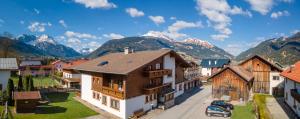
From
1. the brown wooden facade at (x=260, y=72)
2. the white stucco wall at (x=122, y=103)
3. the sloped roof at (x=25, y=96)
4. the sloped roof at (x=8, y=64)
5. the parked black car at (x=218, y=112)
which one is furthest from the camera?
the brown wooden facade at (x=260, y=72)

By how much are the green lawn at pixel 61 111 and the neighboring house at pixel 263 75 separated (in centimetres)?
3396

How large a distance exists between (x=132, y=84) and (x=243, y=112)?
1658 cm

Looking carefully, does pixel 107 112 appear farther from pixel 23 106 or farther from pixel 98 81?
pixel 23 106

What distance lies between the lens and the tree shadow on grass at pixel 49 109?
4019 cm

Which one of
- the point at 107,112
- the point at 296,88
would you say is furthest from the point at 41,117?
the point at 296,88

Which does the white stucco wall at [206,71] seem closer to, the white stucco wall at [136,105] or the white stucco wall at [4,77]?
the white stucco wall at [136,105]

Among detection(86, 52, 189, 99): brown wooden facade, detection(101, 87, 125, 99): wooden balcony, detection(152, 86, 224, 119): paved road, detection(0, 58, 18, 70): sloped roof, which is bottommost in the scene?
detection(152, 86, 224, 119): paved road

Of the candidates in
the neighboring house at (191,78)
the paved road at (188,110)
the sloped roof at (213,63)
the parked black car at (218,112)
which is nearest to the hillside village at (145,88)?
the paved road at (188,110)

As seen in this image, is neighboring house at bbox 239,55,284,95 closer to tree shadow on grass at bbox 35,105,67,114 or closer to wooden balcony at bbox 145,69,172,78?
wooden balcony at bbox 145,69,172,78

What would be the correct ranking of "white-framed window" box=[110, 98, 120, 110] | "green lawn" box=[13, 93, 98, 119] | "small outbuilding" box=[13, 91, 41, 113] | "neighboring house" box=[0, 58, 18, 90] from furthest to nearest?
"neighboring house" box=[0, 58, 18, 90]
"white-framed window" box=[110, 98, 120, 110]
"small outbuilding" box=[13, 91, 41, 113]
"green lawn" box=[13, 93, 98, 119]

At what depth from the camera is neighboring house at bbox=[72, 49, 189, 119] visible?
3844 centimetres

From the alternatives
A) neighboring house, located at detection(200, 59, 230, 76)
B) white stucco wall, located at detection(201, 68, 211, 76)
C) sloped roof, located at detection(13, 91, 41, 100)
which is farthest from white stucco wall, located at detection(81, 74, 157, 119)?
white stucco wall, located at detection(201, 68, 211, 76)

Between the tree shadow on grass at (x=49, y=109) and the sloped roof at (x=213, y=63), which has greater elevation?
the sloped roof at (x=213, y=63)

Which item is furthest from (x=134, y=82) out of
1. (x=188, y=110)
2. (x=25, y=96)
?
(x=25, y=96)
